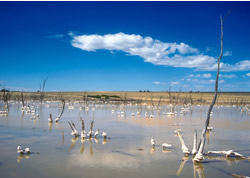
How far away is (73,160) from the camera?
762 centimetres

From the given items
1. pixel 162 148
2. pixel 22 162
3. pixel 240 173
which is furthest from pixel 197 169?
pixel 22 162

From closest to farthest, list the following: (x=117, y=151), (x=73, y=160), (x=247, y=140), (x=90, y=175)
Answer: (x=90, y=175) → (x=73, y=160) → (x=117, y=151) → (x=247, y=140)

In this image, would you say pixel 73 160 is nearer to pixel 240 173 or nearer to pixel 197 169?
pixel 197 169

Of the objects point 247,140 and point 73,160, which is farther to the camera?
point 247,140

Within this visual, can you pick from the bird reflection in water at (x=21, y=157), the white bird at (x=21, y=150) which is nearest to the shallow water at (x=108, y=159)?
the bird reflection in water at (x=21, y=157)

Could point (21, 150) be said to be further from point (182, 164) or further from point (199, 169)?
point (199, 169)

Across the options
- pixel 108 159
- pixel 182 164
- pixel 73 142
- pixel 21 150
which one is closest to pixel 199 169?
pixel 182 164

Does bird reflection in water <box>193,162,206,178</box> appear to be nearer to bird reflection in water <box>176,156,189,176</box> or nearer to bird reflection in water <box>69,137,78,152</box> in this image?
bird reflection in water <box>176,156,189,176</box>

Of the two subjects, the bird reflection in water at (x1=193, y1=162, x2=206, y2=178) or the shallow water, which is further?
the shallow water

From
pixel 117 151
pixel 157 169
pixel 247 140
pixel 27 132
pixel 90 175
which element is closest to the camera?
pixel 90 175

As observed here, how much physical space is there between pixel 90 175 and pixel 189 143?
5416mm

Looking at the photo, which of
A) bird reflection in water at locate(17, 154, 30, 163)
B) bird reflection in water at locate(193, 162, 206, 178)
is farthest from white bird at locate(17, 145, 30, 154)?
bird reflection in water at locate(193, 162, 206, 178)

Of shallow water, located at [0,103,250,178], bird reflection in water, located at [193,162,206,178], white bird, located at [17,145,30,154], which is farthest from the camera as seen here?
white bird, located at [17,145,30,154]

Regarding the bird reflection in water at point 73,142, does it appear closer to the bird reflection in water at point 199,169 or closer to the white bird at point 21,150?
the white bird at point 21,150
